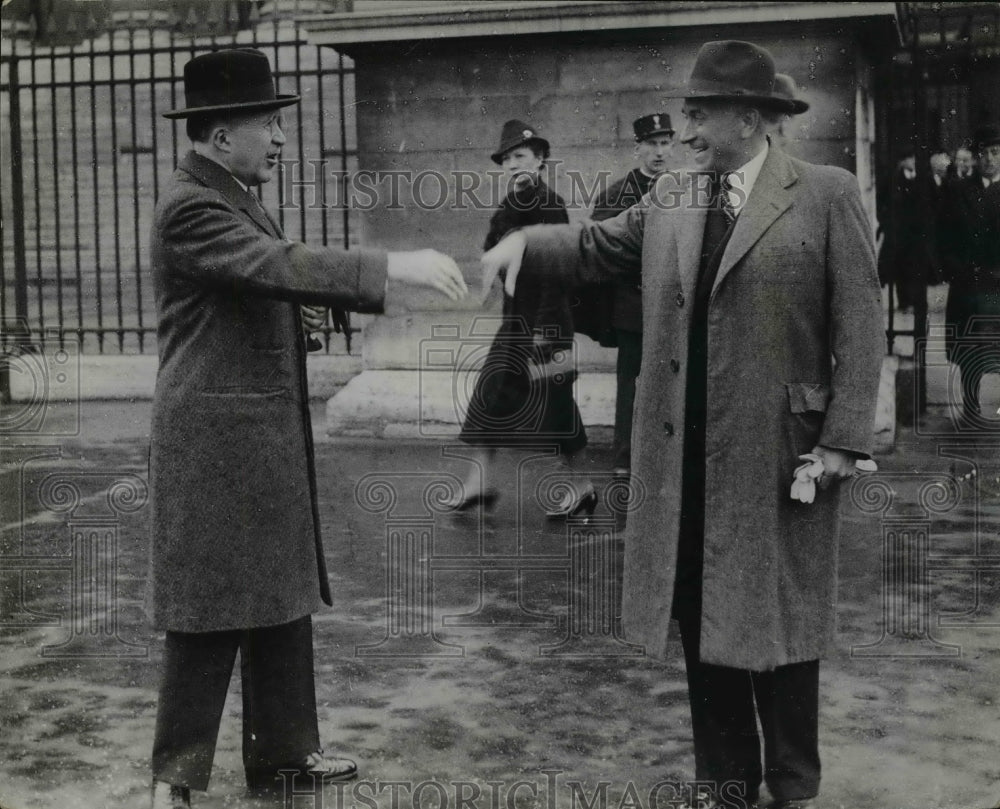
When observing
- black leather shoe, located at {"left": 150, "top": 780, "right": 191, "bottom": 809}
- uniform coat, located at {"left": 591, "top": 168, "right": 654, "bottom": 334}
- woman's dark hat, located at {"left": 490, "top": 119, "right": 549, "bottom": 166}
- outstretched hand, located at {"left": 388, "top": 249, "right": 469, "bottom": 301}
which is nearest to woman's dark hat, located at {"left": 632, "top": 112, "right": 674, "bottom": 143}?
uniform coat, located at {"left": 591, "top": 168, "right": 654, "bottom": 334}

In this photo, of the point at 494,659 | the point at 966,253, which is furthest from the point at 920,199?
the point at 494,659

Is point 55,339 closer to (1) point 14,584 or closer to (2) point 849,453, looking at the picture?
(1) point 14,584

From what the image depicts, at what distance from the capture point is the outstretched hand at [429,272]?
11.2 ft

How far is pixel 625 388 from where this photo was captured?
7484 millimetres

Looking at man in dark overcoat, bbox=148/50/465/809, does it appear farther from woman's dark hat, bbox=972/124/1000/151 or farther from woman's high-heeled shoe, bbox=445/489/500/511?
woman's dark hat, bbox=972/124/1000/151

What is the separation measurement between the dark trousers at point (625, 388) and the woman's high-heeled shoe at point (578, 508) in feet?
1.58

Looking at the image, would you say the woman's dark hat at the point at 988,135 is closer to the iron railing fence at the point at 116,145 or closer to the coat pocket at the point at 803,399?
the iron railing fence at the point at 116,145

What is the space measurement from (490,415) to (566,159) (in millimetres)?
2490

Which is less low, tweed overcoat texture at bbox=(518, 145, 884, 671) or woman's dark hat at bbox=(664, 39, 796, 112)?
woman's dark hat at bbox=(664, 39, 796, 112)

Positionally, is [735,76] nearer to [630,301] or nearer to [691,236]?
[691,236]

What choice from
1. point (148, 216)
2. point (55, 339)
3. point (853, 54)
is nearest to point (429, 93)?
point (853, 54)

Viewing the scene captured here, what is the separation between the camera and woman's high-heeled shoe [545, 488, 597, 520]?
700 centimetres

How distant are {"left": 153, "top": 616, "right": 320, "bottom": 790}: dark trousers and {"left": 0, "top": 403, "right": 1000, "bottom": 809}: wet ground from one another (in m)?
0.16

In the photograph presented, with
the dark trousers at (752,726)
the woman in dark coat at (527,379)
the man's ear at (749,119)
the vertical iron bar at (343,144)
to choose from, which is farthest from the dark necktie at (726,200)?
the vertical iron bar at (343,144)
